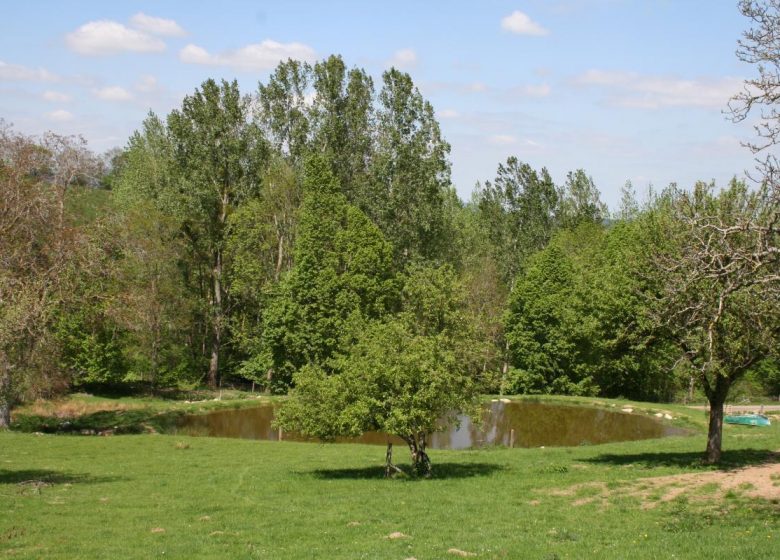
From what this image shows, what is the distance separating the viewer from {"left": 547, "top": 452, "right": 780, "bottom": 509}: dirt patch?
20922 millimetres

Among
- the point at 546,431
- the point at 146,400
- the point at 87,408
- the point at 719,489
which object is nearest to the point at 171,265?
the point at 146,400

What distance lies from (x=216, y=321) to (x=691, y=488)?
168ft

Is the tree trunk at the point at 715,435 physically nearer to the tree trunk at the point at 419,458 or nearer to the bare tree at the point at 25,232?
the tree trunk at the point at 419,458

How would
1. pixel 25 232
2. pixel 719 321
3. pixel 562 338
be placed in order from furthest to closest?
pixel 562 338 < pixel 25 232 < pixel 719 321

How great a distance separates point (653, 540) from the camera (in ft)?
52.9

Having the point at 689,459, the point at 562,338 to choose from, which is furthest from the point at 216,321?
the point at 689,459

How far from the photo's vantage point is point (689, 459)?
2822 centimetres

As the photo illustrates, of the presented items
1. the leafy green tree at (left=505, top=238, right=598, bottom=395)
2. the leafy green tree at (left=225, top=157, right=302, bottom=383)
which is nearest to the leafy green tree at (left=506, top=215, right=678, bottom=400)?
the leafy green tree at (left=505, top=238, right=598, bottom=395)

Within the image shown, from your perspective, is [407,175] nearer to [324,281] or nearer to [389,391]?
[324,281]

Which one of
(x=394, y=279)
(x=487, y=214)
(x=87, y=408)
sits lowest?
(x=87, y=408)

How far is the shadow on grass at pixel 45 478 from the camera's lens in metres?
26.3

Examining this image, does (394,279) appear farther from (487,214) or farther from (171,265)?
(487,214)

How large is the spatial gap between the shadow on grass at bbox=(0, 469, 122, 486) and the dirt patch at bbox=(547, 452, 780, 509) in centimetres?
1682

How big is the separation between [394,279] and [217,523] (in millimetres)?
41893
